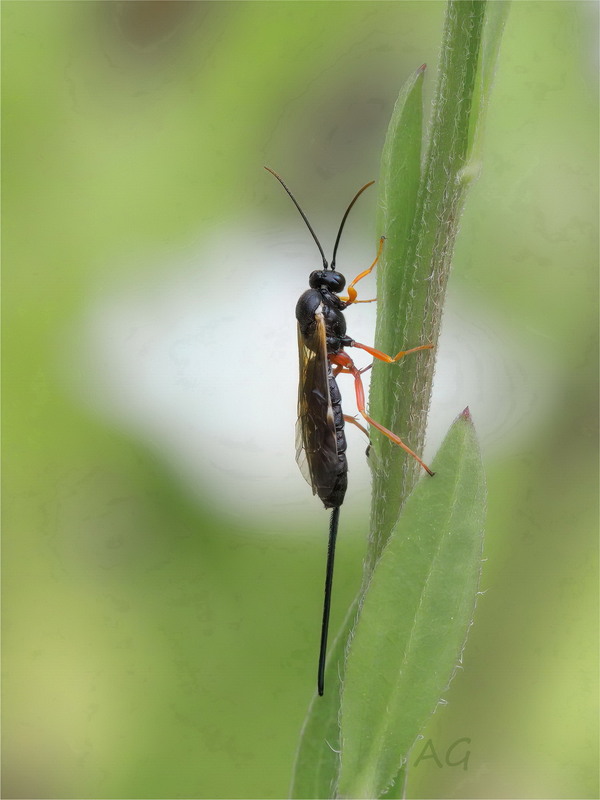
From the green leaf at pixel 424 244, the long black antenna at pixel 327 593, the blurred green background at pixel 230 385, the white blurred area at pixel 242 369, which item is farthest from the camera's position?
the white blurred area at pixel 242 369

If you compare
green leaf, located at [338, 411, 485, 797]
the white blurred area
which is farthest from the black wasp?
the white blurred area

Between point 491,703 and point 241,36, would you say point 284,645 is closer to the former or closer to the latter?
point 491,703

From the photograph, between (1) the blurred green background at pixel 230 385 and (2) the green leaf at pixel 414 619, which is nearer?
(2) the green leaf at pixel 414 619

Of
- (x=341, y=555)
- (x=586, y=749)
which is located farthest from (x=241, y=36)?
(x=586, y=749)

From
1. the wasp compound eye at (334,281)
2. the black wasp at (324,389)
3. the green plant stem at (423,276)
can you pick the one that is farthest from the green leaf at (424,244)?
the wasp compound eye at (334,281)

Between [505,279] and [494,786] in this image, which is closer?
[494,786]

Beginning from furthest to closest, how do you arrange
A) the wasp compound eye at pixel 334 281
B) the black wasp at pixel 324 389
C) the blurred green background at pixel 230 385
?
the blurred green background at pixel 230 385 → the wasp compound eye at pixel 334 281 → the black wasp at pixel 324 389

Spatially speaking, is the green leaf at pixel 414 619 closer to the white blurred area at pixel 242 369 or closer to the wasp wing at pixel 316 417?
the wasp wing at pixel 316 417

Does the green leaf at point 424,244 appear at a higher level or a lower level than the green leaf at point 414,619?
higher
